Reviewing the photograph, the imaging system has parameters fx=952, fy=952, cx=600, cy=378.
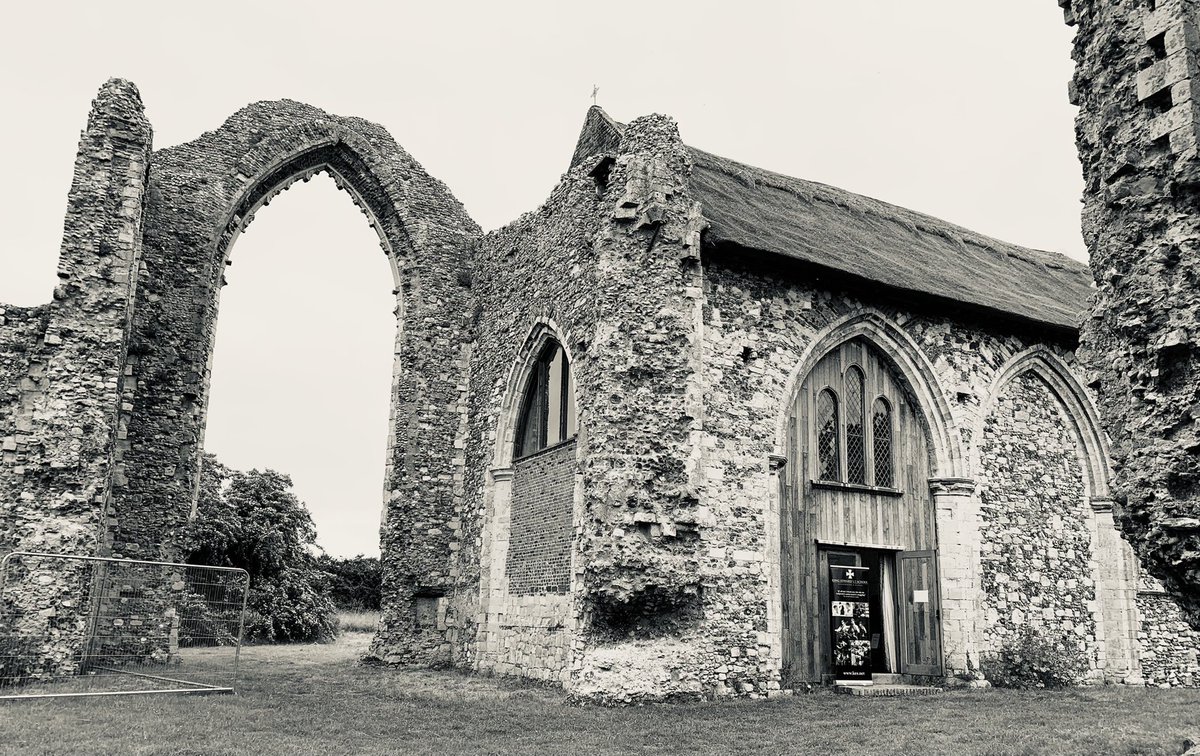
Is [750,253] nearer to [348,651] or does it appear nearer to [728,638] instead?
[728,638]

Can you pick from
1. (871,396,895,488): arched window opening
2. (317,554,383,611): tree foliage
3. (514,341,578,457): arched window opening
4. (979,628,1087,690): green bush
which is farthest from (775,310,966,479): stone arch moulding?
(317,554,383,611): tree foliage

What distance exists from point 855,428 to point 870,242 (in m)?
3.59

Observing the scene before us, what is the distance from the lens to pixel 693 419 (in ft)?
39.6

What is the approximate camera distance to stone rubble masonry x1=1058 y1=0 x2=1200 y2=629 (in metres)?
5.74

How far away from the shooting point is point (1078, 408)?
16172mm

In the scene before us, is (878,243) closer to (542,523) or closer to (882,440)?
(882,440)

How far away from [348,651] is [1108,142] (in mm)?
19046

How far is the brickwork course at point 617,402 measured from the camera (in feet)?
39.6

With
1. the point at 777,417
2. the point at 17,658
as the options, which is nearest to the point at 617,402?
the point at 777,417

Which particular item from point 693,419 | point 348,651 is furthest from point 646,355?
point 348,651

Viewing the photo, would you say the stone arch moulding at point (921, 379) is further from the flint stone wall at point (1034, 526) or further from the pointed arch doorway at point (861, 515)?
the flint stone wall at point (1034, 526)

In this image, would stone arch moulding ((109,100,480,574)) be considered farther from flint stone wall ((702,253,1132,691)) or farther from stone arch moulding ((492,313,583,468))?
flint stone wall ((702,253,1132,691))

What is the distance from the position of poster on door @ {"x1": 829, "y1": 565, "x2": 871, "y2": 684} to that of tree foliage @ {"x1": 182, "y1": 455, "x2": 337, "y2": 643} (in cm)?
1680

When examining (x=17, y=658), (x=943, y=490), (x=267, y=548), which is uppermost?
(x=943, y=490)
